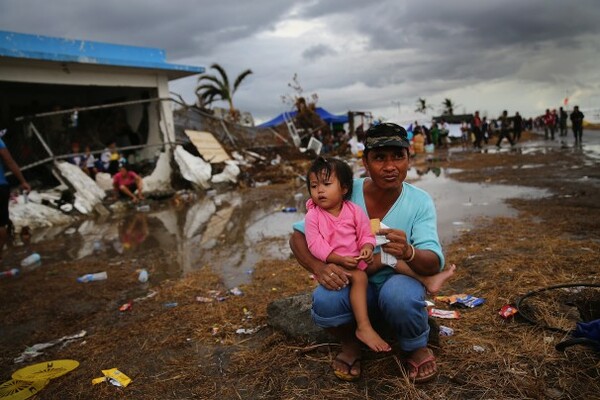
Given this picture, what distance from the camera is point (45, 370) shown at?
9.37 ft

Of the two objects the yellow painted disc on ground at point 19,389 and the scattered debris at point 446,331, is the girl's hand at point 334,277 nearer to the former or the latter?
the scattered debris at point 446,331

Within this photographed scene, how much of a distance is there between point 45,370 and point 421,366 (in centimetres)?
245

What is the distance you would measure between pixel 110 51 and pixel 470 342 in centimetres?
1518

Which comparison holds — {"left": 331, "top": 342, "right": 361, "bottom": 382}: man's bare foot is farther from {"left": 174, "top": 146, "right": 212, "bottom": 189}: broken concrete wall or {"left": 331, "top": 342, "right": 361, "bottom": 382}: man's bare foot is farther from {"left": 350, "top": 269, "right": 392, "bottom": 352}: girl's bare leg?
{"left": 174, "top": 146, "right": 212, "bottom": 189}: broken concrete wall

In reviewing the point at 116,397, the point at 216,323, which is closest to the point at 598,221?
the point at 216,323

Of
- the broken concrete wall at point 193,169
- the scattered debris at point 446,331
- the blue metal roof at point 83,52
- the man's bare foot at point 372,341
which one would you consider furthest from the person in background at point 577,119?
→ the man's bare foot at point 372,341

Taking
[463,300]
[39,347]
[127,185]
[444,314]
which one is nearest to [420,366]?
[444,314]

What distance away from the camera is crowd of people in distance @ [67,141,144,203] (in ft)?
36.6

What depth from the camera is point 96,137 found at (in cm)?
1467

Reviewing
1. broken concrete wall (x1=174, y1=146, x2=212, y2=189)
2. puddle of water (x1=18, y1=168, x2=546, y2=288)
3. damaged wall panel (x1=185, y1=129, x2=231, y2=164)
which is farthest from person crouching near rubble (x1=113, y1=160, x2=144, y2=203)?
damaged wall panel (x1=185, y1=129, x2=231, y2=164)

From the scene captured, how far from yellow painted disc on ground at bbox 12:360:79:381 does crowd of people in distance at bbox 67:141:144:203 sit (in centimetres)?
841

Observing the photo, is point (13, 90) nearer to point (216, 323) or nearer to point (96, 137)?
point (96, 137)

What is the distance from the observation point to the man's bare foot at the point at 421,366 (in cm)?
218

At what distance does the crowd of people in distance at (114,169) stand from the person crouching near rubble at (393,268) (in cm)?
970
